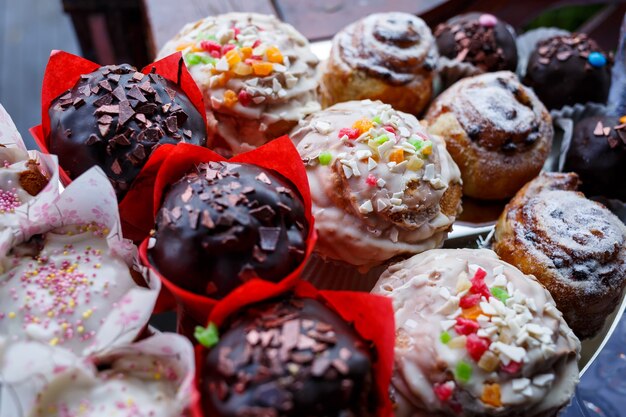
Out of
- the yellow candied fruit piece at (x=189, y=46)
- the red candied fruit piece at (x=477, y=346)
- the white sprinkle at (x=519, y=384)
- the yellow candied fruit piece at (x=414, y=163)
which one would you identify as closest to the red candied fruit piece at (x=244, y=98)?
the yellow candied fruit piece at (x=189, y=46)

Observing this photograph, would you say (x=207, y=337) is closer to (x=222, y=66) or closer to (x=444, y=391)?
(x=444, y=391)

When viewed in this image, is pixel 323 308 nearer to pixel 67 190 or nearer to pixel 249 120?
pixel 67 190

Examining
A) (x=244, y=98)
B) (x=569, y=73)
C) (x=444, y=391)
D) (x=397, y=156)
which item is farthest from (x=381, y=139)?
(x=569, y=73)

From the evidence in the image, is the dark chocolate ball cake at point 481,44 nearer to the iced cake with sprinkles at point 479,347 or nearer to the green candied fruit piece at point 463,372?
the iced cake with sprinkles at point 479,347

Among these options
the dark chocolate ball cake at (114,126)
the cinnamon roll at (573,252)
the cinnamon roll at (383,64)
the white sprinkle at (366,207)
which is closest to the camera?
the dark chocolate ball cake at (114,126)

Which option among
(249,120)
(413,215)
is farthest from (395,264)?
(249,120)

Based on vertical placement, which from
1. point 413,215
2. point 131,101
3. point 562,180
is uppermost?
point 131,101
